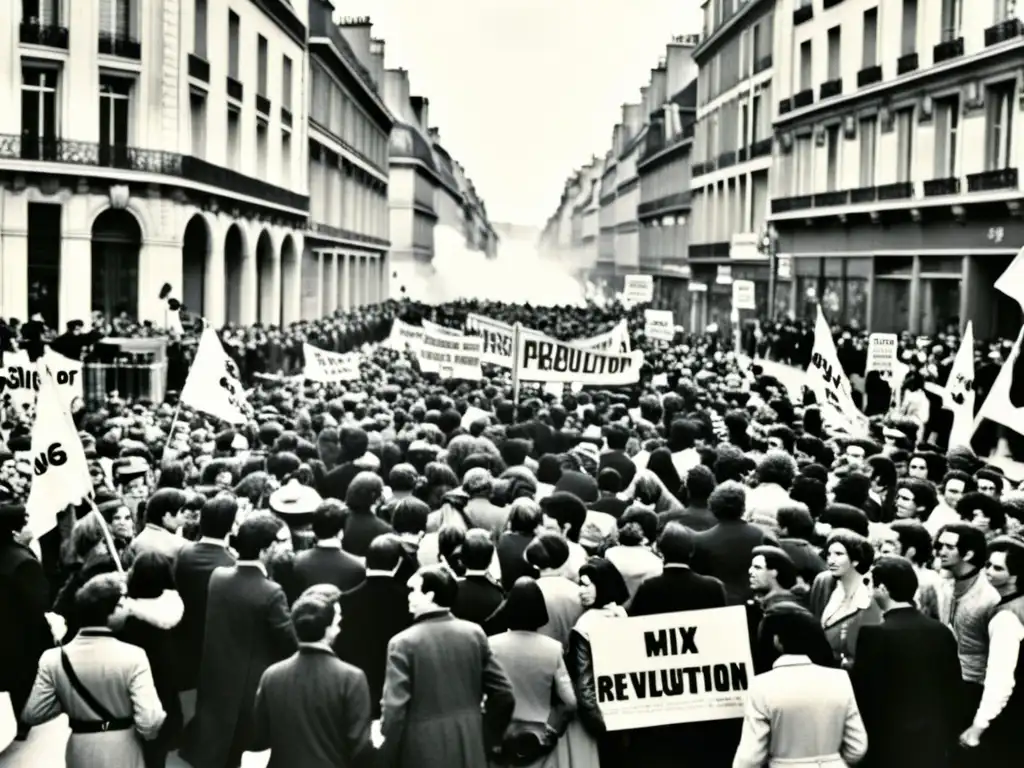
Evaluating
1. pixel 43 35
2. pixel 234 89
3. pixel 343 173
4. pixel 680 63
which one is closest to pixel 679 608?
pixel 43 35

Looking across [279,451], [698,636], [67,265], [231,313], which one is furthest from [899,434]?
[231,313]

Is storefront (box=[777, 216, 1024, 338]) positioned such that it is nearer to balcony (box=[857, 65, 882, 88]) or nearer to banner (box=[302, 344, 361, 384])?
balcony (box=[857, 65, 882, 88])

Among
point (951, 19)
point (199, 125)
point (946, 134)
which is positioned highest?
point (951, 19)

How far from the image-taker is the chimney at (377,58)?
83.2 m

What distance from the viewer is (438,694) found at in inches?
244

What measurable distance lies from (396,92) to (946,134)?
65.4 m

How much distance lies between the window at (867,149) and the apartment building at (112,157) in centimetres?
1887

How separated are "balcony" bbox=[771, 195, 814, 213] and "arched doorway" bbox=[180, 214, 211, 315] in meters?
19.7

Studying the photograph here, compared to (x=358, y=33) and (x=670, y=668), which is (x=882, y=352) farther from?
(x=358, y=33)

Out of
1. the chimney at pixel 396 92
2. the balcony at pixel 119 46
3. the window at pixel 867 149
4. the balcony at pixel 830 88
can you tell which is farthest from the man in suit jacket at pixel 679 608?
the chimney at pixel 396 92

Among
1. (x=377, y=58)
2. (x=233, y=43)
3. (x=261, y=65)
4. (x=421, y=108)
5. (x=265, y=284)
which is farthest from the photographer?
(x=421, y=108)

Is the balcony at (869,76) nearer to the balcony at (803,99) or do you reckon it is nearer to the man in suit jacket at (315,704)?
the balcony at (803,99)

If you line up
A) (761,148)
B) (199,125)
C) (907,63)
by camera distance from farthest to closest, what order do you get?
(761,148), (199,125), (907,63)

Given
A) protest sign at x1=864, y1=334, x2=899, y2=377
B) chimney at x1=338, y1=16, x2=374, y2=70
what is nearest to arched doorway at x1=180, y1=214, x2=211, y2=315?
protest sign at x1=864, y1=334, x2=899, y2=377
